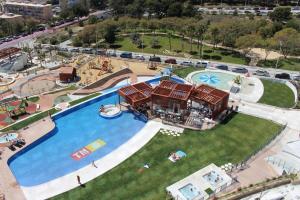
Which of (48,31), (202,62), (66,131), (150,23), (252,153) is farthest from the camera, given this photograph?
(48,31)

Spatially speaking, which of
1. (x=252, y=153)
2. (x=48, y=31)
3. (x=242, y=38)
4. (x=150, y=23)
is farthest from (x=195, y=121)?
(x=48, y=31)

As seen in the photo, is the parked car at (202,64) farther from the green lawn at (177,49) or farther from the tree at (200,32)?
the tree at (200,32)

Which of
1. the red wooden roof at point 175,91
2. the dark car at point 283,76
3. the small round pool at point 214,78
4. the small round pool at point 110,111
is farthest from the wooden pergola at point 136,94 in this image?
the dark car at point 283,76

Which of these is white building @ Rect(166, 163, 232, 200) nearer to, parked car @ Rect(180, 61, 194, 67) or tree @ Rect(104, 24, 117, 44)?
parked car @ Rect(180, 61, 194, 67)

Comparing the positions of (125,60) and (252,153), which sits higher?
(125,60)

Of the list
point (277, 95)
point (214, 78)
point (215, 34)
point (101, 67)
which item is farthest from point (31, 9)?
point (277, 95)

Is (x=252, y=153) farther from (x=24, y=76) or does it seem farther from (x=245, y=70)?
(x=24, y=76)
